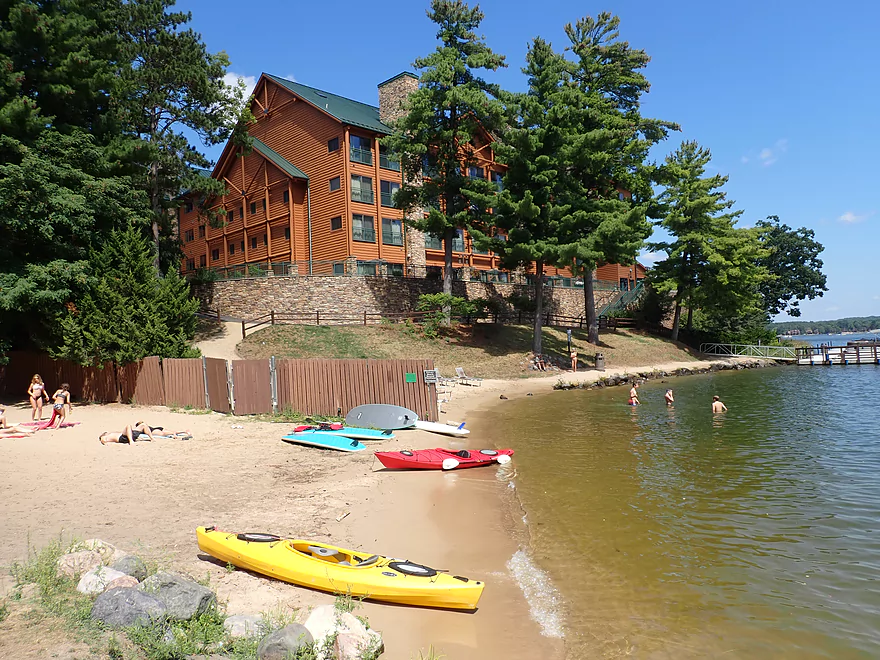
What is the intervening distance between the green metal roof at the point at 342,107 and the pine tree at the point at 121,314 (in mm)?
20894

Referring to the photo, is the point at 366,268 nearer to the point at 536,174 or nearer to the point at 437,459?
the point at 536,174

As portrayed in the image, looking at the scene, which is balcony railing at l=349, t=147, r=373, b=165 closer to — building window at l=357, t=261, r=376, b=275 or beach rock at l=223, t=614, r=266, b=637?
building window at l=357, t=261, r=376, b=275

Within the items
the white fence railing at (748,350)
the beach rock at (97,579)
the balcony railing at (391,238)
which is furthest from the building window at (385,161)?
the beach rock at (97,579)

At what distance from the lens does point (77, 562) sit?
606 cm

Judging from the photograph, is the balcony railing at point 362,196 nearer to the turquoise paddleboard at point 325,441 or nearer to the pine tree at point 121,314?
the pine tree at point 121,314

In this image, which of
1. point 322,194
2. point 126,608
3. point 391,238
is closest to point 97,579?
point 126,608

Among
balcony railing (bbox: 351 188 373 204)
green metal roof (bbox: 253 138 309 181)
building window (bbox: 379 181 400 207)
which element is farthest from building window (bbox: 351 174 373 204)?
green metal roof (bbox: 253 138 309 181)

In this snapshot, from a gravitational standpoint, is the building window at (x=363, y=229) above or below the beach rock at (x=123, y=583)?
above

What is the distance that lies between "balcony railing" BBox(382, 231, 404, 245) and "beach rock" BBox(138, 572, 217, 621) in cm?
3642

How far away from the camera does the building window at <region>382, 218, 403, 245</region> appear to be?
40844 mm

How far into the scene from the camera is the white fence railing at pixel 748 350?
164ft

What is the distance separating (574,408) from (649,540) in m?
14.7

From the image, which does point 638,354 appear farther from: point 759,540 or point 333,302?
point 759,540

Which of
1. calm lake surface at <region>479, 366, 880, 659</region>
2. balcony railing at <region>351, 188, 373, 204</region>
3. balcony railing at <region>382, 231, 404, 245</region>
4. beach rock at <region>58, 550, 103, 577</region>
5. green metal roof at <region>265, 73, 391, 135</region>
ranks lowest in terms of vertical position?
calm lake surface at <region>479, 366, 880, 659</region>
